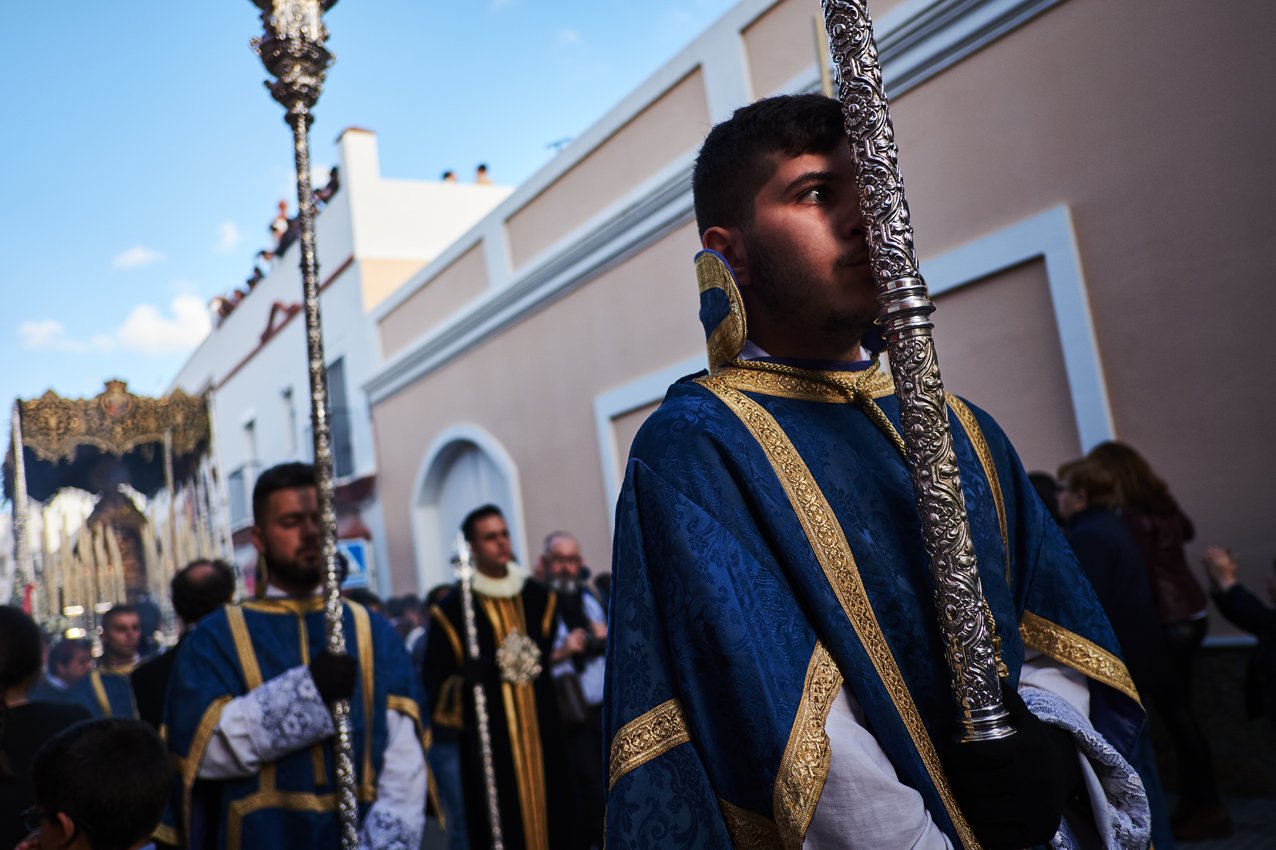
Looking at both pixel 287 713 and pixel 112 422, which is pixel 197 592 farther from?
pixel 112 422

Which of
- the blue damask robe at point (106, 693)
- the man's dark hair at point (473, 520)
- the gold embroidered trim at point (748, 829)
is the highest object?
the man's dark hair at point (473, 520)

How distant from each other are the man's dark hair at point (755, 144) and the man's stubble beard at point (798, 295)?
0.07 metres

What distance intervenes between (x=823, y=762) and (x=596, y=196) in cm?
856

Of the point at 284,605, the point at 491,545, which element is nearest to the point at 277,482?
the point at 284,605

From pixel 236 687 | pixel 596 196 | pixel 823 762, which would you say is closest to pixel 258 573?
pixel 236 687

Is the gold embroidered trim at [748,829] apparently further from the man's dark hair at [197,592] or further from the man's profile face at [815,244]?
the man's dark hair at [197,592]

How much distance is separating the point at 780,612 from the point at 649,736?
246 millimetres

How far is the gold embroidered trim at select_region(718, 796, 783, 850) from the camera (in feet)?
4.54

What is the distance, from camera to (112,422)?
8.28m

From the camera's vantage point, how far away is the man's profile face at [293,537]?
3447mm

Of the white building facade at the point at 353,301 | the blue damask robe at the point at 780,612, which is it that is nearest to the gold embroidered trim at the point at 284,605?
the blue damask robe at the point at 780,612

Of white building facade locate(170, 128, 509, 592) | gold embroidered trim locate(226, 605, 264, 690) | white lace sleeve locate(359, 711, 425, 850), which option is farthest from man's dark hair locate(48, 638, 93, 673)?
white building facade locate(170, 128, 509, 592)

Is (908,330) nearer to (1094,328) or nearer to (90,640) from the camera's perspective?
(1094,328)

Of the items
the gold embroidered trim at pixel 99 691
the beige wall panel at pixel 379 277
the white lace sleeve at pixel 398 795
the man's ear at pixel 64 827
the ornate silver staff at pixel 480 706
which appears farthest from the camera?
the beige wall panel at pixel 379 277
